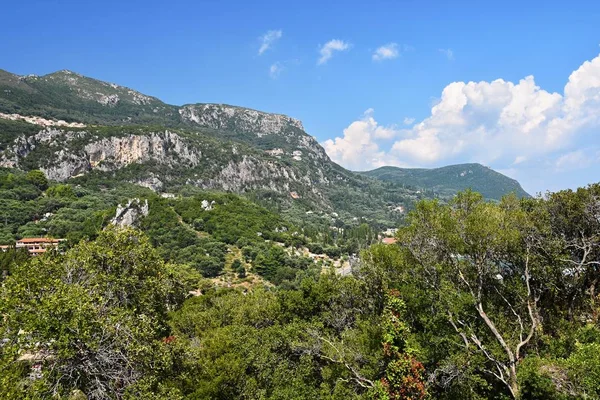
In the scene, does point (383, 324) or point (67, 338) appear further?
point (383, 324)

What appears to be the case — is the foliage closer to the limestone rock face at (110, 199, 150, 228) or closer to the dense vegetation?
the dense vegetation

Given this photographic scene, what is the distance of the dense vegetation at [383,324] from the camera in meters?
11.8

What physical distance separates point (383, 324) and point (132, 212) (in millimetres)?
125690

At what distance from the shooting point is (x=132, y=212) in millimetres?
123812

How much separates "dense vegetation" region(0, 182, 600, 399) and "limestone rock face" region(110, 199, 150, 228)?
108 metres

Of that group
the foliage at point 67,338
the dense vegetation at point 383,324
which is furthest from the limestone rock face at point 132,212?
the foliage at point 67,338

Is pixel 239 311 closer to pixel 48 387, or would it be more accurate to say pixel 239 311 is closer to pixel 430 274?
pixel 430 274

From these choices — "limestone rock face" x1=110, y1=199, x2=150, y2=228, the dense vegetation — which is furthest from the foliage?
"limestone rock face" x1=110, y1=199, x2=150, y2=228

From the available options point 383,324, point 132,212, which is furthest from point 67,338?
point 132,212

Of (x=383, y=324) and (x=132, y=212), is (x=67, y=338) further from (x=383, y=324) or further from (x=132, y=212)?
(x=132, y=212)

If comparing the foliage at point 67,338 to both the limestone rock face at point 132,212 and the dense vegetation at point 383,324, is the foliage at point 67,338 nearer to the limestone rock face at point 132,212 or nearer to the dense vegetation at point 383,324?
the dense vegetation at point 383,324

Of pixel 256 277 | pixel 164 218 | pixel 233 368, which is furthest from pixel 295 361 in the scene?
pixel 164 218

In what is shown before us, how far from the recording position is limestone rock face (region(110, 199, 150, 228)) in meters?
119

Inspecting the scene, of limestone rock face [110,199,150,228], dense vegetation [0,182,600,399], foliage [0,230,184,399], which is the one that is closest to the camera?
foliage [0,230,184,399]
